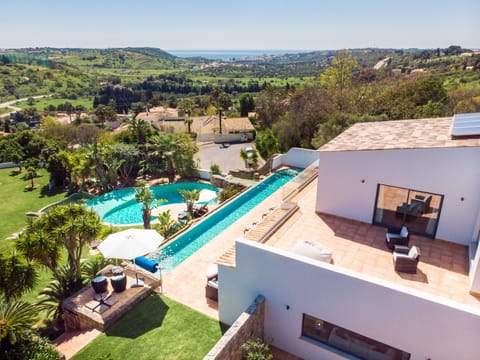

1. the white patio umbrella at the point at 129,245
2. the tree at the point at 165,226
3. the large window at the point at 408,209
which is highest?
the large window at the point at 408,209

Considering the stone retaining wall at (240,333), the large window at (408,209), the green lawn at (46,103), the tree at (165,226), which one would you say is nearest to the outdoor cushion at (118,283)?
the stone retaining wall at (240,333)

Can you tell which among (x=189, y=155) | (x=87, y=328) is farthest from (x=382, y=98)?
(x=87, y=328)

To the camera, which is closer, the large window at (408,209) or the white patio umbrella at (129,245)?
the large window at (408,209)

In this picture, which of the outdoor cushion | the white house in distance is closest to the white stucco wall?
the white house in distance

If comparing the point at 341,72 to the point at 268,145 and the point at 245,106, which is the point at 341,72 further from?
the point at 245,106

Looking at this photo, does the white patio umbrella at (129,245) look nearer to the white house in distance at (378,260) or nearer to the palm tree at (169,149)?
the white house in distance at (378,260)

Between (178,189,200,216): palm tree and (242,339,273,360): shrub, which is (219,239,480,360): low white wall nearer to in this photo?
(242,339,273,360): shrub
